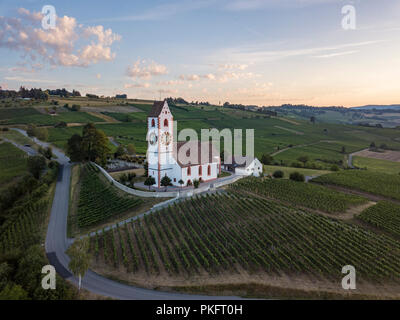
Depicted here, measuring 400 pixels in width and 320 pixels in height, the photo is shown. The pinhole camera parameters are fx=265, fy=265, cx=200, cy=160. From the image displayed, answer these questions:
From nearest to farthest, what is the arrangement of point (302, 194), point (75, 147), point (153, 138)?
point (302, 194) → point (153, 138) → point (75, 147)

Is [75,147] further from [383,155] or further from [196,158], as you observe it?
[383,155]

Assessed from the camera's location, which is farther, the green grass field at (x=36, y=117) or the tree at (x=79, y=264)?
the green grass field at (x=36, y=117)

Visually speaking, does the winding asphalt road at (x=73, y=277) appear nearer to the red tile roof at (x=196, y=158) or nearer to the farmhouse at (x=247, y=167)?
the red tile roof at (x=196, y=158)

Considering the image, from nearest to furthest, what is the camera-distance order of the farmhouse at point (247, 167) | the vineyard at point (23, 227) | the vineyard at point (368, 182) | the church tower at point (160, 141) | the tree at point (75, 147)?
the vineyard at point (23, 227) < the church tower at point (160, 141) < the vineyard at point (368, 182) < the farmhouse at point (247, 167) < the tree at point (75, 147)

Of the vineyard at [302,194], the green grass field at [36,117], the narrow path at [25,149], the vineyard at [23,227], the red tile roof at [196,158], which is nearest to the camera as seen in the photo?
the vineyard at [23,227]

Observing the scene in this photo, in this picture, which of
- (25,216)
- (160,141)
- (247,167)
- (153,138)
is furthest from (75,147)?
(247,167)

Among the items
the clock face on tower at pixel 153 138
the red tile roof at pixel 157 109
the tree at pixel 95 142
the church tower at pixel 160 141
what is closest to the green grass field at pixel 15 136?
the tree at pixel 95 142

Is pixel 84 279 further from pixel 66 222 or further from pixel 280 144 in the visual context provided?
pixel 280 144

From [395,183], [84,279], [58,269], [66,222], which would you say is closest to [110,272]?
[84,279]
